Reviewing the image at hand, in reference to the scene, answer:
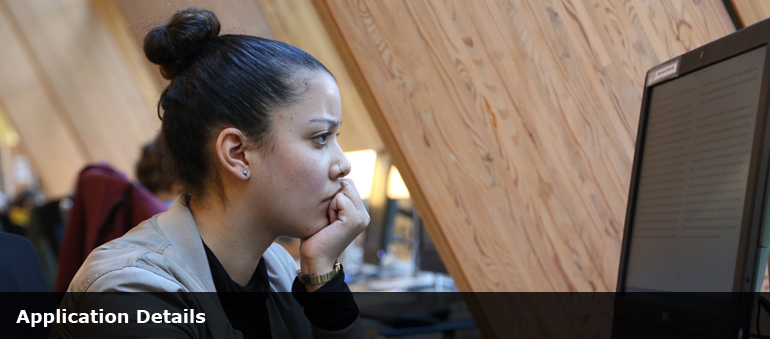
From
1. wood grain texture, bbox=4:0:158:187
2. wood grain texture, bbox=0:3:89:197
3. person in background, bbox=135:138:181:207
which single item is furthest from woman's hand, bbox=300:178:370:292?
wood grain texture, bbox=0:3:89:197

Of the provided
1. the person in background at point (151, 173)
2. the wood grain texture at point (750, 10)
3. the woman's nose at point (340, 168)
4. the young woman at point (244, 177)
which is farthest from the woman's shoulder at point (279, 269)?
the person in background at point (151, 173)

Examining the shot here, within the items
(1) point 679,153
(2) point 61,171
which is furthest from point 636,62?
(2) point 61,171

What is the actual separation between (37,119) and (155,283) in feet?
26.2

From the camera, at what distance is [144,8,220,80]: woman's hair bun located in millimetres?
1246

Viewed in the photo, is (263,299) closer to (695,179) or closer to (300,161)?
(300,161)

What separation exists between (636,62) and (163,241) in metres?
1.26

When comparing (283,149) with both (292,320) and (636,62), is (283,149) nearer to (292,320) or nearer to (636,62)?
(292,320)

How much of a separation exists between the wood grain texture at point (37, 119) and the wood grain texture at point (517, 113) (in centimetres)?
682

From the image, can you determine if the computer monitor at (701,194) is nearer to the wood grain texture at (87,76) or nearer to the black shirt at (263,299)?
the black shirt at (263,299)

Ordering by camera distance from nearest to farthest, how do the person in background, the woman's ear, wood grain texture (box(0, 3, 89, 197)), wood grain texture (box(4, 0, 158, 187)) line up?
the woman's ear, the person in background, wood grain texture (box(4, 0, 158, 187)), wood grain texture (box(0, 3, 89, 197))

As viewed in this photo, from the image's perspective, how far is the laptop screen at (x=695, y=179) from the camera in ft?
3.08

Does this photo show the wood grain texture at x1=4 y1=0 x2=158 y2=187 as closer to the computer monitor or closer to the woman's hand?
the woman's hand

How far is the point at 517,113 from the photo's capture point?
5.42ft

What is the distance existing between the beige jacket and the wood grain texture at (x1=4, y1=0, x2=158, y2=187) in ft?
20.3
